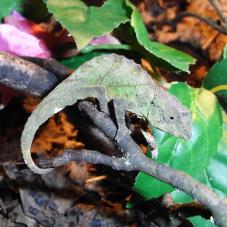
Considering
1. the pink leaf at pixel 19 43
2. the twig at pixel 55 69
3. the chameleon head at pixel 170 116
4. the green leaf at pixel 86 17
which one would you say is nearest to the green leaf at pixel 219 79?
the chameleon head at pixel 170 116

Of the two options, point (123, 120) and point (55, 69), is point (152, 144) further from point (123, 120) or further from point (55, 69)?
point (55, 69)

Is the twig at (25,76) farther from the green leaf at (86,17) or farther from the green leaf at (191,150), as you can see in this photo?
the green leaf at (191,150)

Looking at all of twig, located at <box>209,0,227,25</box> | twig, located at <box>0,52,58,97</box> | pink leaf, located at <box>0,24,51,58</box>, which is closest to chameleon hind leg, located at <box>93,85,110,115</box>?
twig, located at <box>0,52,58,97</box>

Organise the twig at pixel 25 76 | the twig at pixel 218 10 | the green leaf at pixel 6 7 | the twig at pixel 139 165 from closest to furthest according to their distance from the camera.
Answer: the twig at pixel 139 165 → the twig at pixel 25 76 → the green leaf at pixel 6 7 → the twig at pixel 218 10

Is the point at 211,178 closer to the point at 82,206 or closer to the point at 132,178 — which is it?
the point at 132,178

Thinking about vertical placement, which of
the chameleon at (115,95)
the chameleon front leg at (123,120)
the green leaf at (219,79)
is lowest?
the chameleon front leg at (123,120)

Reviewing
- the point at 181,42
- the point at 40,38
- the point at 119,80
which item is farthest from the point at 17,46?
the point at 181,42
